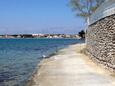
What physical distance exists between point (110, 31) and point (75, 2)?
41.4 metres

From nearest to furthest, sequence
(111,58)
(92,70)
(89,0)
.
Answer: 1. (111,58)
2. (92,70)
3. (89,0)

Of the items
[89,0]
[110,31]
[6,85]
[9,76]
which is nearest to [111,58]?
[110,31]

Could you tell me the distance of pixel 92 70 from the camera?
24938 millimetres

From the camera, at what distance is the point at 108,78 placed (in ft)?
67.5

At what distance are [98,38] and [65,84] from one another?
963cm

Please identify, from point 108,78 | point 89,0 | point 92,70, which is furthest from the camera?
point 89,0

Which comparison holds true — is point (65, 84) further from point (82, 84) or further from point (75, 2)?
point (75, 2)

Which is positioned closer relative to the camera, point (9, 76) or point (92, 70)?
point (92, 70)

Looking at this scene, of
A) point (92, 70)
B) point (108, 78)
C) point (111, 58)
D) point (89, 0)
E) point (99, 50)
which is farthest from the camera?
point (89, 0)

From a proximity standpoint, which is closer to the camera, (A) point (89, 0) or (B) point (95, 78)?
(B) point (95, 78)

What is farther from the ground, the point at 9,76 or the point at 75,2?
the point at 75,2

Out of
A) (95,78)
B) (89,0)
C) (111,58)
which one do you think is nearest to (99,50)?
(111,58)

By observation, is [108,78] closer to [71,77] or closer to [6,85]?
[71,77]

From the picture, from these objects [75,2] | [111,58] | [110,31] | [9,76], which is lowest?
[9,76]
